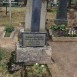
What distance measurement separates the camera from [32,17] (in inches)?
367

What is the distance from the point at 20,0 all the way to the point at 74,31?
434 inches

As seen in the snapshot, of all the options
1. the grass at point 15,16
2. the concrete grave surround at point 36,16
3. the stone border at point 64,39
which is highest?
the concrete grave surround at point 36,16

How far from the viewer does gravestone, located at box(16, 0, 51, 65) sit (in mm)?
9281

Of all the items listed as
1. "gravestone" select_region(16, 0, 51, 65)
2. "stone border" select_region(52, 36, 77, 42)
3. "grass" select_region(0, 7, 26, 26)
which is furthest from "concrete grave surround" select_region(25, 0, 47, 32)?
"grass" select_region(0, 7, 26, 26)

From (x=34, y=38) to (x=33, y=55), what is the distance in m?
0.60

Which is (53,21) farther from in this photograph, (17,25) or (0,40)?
(0,40)

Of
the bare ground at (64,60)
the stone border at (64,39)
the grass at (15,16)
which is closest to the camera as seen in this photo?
the bare ground at (64,60)

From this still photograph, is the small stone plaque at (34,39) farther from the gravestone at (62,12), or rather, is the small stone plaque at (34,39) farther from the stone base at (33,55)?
the gravestone at (62,12)

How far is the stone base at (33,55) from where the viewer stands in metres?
9.51

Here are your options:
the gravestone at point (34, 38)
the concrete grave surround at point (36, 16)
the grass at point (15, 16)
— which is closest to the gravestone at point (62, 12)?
the grass at point (15, 16)

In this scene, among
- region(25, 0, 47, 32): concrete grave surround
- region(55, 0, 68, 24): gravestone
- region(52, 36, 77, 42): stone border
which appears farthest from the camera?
region(55, 0, 68, 24): gravestone

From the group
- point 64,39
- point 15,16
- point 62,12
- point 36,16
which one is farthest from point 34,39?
point 15,16

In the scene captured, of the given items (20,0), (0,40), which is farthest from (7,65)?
(20,0)

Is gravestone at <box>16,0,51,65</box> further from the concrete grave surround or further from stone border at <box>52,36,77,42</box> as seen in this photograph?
stone border at <box>52,36,77,42</box>
